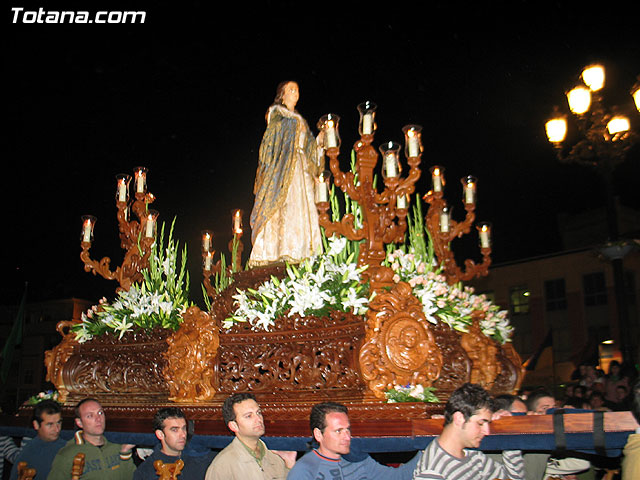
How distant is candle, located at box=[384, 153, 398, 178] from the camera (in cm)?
600

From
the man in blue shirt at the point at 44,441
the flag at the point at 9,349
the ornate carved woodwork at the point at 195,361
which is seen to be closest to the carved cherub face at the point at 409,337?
the ornate carved woodwork at the point at 195,361

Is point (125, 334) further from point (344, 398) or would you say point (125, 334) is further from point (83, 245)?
point (344, 398)

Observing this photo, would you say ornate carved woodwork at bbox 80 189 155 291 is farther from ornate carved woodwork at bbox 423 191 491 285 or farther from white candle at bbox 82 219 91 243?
Result: ornate carved woodwork at bbox 423 191 491 285

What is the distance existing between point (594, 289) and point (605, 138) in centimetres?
1880

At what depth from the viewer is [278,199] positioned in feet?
26.1

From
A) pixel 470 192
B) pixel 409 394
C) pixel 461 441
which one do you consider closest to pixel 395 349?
pixel 409 394

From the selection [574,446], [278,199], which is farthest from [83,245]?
[574,446]

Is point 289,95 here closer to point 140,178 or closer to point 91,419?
point 140,178

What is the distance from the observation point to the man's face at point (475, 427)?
11.9 ft

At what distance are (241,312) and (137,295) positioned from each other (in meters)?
2.14

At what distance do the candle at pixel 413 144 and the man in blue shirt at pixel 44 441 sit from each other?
179 inches

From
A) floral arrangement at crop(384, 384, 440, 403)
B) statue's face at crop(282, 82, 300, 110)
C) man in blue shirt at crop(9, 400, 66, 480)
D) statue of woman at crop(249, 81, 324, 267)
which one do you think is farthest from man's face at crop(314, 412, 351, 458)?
statue's face at crop(282, 82, 300, 110)

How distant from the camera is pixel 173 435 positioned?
4848 millimetres

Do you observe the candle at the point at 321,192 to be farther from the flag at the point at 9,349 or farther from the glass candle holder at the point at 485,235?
the flag at the point at 9,349
